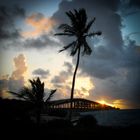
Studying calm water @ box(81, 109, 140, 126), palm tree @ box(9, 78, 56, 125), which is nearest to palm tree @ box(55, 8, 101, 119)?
palm tree @ box(9, 78, 56, 125)

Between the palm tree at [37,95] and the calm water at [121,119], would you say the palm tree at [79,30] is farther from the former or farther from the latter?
the calm water at [121,119]

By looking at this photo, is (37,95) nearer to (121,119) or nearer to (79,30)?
(79,30)

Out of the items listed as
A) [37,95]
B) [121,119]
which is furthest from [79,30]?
[121,119]

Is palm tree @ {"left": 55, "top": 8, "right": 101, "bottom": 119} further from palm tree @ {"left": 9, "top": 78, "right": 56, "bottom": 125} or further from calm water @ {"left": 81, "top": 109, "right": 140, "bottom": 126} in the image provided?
calm water @ {"left": 81, "top": 109, "right": 140, "bottom": 126}

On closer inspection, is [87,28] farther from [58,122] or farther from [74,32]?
[58,122]

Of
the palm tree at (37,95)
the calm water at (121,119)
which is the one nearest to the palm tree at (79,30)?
the palm tree at (37,95)

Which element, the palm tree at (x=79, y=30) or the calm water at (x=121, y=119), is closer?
the palm tree at (x=79, y=30)

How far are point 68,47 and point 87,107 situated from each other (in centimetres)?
11303

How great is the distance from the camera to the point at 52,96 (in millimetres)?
30922

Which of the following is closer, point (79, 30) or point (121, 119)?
point (79, 30)

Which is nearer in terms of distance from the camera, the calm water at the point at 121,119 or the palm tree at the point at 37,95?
the palm tree at the point at 37,95

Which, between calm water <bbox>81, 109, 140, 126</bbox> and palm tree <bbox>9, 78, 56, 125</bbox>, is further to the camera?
calm water <bbox>81, 109, 140, 126</bbox>

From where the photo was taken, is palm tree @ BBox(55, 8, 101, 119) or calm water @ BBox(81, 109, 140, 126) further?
calm water @ BBox(81, 109, 140, 126)

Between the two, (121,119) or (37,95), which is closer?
(37,95)
